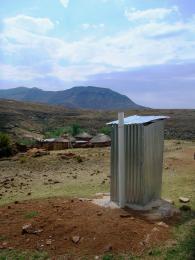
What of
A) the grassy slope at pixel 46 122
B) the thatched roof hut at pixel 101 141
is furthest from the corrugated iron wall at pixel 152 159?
the grassy slope at pixel 46 122

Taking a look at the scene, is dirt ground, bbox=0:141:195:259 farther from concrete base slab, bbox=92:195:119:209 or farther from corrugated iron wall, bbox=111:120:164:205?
corrugated iron wall, bbox=111:120:164:205

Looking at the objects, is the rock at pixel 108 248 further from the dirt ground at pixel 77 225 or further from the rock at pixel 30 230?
the rock at pixel 30 230

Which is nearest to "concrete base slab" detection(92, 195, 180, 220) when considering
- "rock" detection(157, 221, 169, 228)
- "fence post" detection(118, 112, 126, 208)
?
"fence post" detection(118, 112, 126, 208)

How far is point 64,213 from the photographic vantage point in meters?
8.70

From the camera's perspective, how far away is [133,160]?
9.59 metres

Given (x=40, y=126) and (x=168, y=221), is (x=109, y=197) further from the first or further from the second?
(x=40, y=126)

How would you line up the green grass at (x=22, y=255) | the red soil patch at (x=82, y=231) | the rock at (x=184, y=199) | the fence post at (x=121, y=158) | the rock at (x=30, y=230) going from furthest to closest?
the rock at (x=184, y=199) < the fence post at (x=121, y=158) < the rock at (x=30, y=230) < the red soil patch at (x=82, y=231) < the green grass at (x=22, y=255)

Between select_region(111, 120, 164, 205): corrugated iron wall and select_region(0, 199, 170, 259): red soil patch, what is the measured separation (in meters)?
0.66

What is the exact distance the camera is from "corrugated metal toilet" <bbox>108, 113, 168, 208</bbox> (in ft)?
31.2

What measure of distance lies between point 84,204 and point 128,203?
0.98 m

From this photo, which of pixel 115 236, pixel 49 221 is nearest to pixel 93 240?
pixel 115 236

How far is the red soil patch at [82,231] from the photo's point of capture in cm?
746

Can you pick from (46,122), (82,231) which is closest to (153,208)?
(82,231)

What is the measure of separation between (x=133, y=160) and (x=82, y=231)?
2.23m
